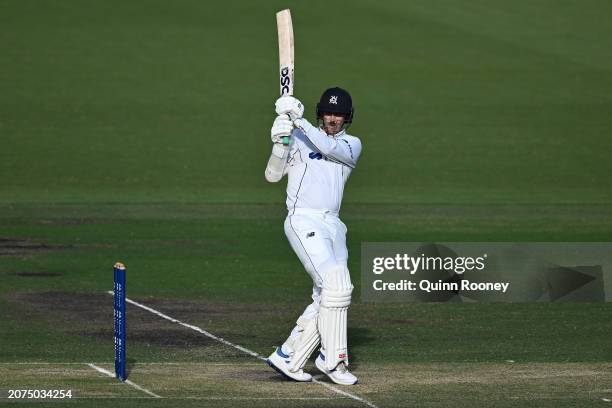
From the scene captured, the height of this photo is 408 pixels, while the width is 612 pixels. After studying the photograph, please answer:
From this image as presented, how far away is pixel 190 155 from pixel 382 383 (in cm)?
2552

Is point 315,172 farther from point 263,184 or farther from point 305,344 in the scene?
point 263,184

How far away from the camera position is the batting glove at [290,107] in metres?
11.6

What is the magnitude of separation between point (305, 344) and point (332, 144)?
176cm

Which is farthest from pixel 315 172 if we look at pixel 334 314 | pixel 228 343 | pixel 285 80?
pixel 228 343

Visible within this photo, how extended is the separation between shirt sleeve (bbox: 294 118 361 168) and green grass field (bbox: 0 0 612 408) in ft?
6.46

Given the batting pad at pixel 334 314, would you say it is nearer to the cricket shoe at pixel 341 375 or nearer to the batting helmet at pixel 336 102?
the cricket shoe at pixel 341 375

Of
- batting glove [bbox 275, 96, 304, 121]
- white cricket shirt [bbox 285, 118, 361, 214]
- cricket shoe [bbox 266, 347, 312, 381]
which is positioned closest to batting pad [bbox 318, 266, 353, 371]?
cricket shoe [bbox 266, 347, 312, 381]

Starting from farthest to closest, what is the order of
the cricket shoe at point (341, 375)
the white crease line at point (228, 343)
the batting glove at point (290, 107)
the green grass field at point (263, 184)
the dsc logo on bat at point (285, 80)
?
the green grass field at point (263, 184), the dsc logo on bat at point (285, 80), the cricket shoe at point (341, 375), the batting glove at point (290, 107), the white crease line at point (228, 343)

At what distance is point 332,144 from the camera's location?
38.7 feet

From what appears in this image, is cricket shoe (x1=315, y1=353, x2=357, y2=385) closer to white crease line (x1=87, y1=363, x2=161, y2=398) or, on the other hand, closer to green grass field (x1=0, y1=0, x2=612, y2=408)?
green grass field (x1=0, y1=0, x2=612, y2=408)

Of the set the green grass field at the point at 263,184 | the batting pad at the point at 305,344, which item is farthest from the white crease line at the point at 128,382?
the batting pad at the point at 305,344

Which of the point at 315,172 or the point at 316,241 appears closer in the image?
the point at 316,241

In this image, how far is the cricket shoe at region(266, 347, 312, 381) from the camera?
11977mm

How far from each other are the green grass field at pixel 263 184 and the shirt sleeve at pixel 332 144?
1968 millimetres
